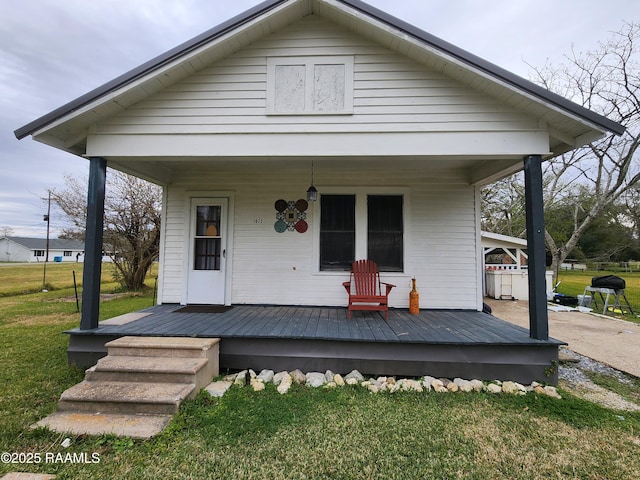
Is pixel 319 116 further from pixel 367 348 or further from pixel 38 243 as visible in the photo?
pixel 38 243

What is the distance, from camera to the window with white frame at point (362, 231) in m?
5.07

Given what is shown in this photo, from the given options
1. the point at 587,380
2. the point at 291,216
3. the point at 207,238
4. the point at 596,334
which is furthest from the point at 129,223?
the point at 596,334

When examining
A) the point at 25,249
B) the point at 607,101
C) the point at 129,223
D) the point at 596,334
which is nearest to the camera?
the point at 596,334

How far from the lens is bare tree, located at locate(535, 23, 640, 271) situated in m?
10.6

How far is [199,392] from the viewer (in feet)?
9.37

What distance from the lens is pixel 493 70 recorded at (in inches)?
125

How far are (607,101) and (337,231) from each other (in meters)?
13.8

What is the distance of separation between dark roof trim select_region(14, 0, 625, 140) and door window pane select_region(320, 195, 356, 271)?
2.51 meters

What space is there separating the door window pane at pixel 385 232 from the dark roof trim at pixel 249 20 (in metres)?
2.31

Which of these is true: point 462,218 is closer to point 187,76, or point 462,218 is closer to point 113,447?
point 187,76

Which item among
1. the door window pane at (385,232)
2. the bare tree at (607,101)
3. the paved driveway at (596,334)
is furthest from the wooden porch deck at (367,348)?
the bare tree at (607,101)

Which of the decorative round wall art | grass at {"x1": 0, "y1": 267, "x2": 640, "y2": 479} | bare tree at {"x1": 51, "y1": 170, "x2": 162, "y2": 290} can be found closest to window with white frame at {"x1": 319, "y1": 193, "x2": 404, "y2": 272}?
the decorative round wall art

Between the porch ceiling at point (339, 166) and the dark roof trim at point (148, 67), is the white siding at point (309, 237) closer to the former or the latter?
the porch ceiling at point (339, 166)

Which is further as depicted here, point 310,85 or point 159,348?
point 310,85
